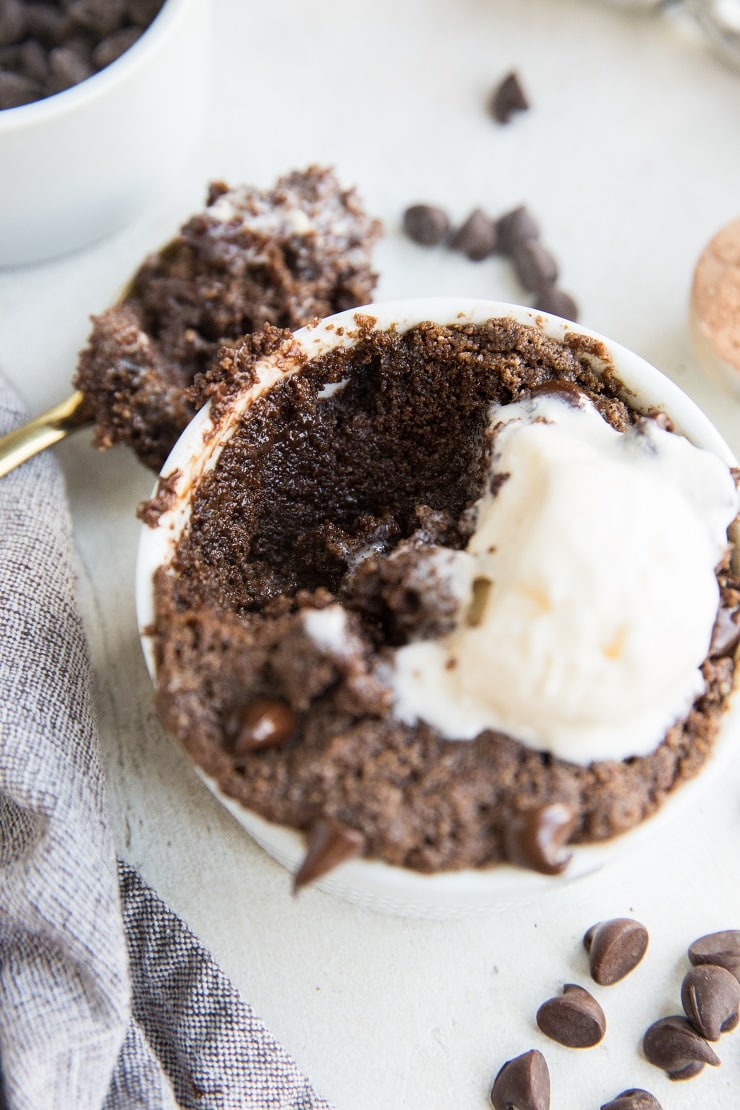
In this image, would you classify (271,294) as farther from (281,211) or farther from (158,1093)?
(158,1093)

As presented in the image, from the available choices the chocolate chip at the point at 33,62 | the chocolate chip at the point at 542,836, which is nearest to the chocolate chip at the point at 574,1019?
the chocolate chip at the point at 542,836

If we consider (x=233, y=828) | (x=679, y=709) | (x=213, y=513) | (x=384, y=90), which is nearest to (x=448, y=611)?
(x=679, y=709)

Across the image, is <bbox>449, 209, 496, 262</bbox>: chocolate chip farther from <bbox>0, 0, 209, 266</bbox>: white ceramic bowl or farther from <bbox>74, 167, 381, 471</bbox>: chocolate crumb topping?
<bbox>0, 0, 209, 266</bbox>: white ceramic bowl

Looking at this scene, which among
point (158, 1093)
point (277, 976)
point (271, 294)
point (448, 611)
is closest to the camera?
point (448, 611)

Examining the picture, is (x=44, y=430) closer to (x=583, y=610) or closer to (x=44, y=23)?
(x=44, y=23)

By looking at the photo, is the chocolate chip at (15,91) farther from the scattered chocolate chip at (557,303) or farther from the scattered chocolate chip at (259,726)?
the scattered chocolate chip at (259,726)

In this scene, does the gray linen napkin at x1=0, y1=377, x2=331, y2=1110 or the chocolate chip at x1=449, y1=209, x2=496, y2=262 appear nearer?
the gray linen napkin at x1=0, y1=377, x2=331, y2=1110

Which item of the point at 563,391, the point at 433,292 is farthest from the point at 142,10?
the point at 563,391

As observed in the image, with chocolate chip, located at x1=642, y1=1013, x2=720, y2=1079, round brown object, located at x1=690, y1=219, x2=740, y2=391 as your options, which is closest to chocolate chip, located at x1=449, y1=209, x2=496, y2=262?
round brown object, located at x1=690, y1=219, x2=740, y2=391
